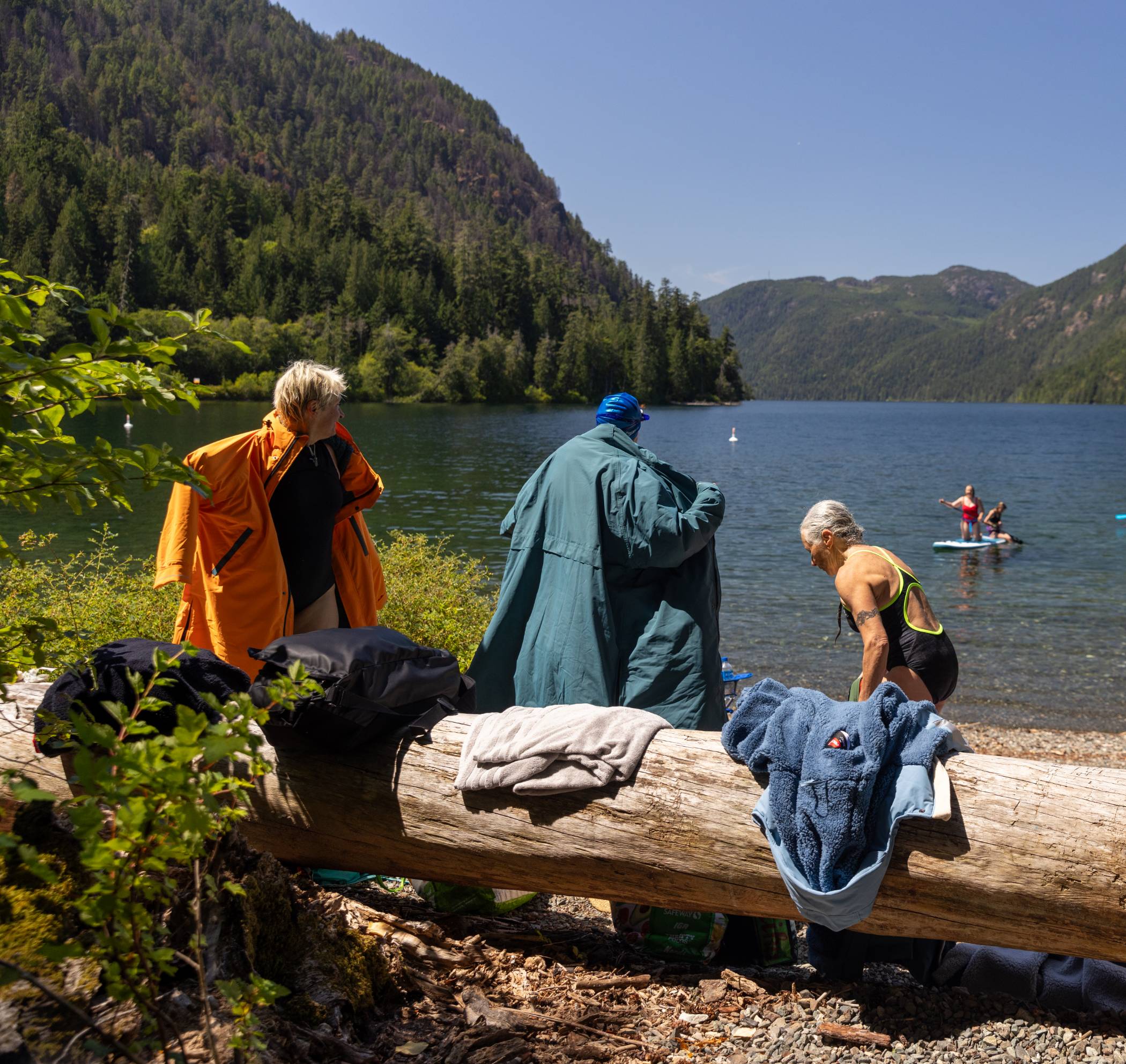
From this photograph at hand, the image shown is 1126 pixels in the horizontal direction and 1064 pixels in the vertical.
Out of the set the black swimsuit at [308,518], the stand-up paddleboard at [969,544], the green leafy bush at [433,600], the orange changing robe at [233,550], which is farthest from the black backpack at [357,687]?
the stand-up paddleboard at [969,544]

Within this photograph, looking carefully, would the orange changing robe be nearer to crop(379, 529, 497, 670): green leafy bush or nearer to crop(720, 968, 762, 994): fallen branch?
crop(720, 968, 762, 994): fallen branch

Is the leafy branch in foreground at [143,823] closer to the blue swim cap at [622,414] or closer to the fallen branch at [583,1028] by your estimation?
the fallen branch at [583,1028]

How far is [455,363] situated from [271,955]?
11925cm

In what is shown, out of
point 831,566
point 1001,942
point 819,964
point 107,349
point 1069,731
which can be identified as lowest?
point 1069,731

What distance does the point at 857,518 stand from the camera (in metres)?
32.4

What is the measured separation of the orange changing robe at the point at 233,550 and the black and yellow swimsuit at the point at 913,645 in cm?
280

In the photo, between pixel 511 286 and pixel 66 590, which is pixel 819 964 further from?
pixel 511 286

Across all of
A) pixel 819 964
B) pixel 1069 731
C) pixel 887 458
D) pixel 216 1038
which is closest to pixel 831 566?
pixel 819 964

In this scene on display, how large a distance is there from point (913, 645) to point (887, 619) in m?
0.17

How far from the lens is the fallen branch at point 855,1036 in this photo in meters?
2.94

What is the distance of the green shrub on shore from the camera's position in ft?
22.6

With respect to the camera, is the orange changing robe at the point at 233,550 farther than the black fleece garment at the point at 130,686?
Yes

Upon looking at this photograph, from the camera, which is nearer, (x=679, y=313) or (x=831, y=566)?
(x=831, y=566)

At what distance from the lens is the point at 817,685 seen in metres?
11.6
